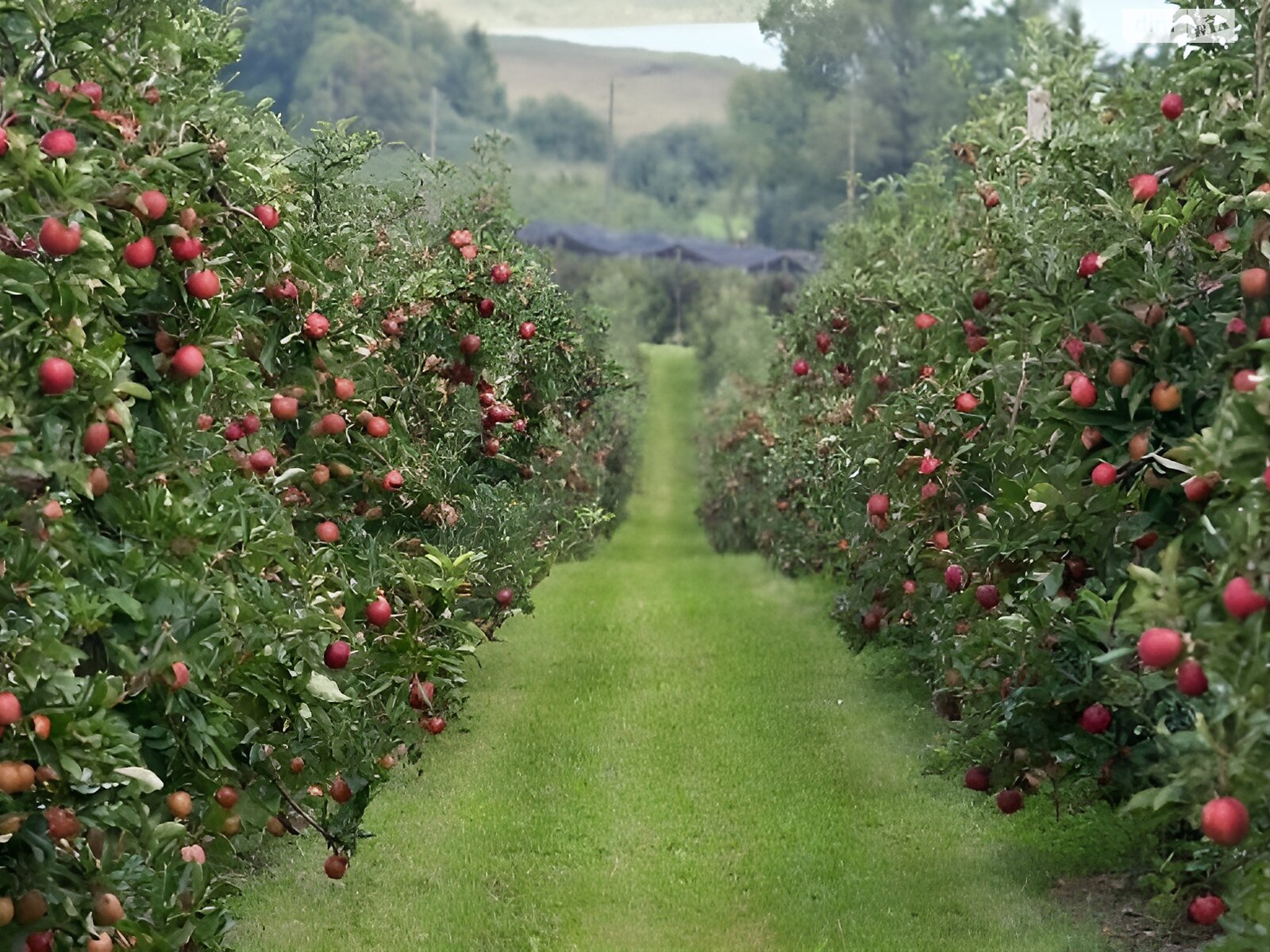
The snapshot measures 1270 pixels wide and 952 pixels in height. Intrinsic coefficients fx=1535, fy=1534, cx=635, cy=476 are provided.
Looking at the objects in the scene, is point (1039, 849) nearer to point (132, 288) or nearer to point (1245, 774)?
point (1245, 774)

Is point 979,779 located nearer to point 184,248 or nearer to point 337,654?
point 337,654

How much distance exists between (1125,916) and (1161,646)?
4161mm

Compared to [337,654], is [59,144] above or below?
above

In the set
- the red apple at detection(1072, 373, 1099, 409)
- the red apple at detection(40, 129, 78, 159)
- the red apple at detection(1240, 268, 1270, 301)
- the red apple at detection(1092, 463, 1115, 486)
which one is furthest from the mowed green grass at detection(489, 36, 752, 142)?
the red apple at detection(40, 129, 78, 159)

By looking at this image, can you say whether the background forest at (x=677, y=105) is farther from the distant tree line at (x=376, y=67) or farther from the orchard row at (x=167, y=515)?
the orchard row at (x=167, y=515)

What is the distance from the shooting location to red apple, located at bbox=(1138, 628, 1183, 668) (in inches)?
155

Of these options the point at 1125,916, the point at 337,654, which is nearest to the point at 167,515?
the point at 337,654

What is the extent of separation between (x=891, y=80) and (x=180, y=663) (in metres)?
39.1

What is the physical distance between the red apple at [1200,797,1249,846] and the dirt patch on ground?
355 centimetres

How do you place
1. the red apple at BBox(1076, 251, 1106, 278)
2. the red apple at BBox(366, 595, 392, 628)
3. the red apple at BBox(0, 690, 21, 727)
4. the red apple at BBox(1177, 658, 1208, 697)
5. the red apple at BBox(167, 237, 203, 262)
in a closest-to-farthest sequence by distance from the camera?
the red apple at BBox(1177, 658, 1208, 697) → the red apple at BBox(0, 690, 21, 727) → the red apple at BBox(167, 237, 203, 262) → the red apple at BBox(1076, 251, 1106, 278) → the red apple at BBox(366, 595, 392, 628)

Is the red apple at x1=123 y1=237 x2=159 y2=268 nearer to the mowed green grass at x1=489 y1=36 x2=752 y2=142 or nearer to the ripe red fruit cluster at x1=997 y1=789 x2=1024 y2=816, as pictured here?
the ripe red fruit cluster at x1=997 y1=789 x2=1024 y2=816

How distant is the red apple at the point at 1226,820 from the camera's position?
3766mm

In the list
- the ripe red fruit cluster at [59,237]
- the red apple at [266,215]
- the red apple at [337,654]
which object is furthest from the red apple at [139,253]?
the red apple at [337,654]

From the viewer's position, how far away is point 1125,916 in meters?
7.57
